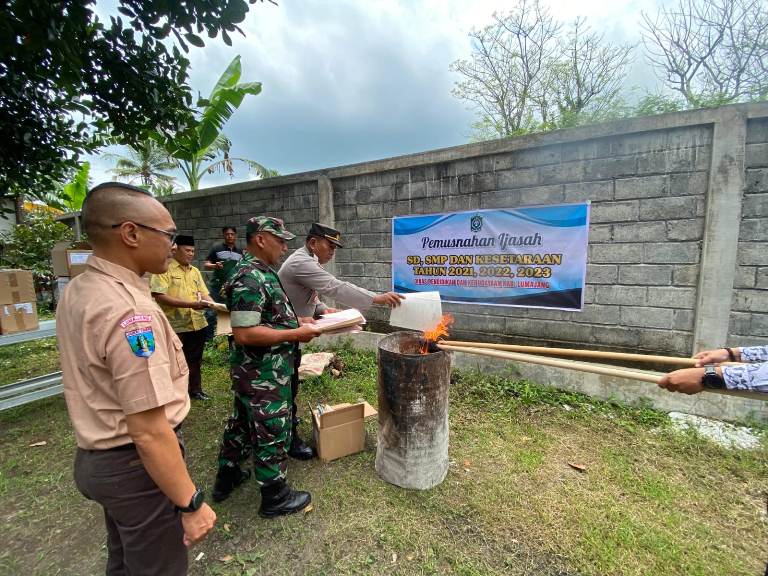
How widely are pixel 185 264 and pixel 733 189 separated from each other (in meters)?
5.73

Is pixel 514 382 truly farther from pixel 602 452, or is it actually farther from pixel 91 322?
pixel 91 322

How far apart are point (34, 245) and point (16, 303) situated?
7894 millimetres

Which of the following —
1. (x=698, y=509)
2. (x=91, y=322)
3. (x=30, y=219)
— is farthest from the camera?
(x=30, y=219)

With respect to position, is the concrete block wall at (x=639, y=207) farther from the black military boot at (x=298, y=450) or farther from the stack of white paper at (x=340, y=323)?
the black military boot at (x=298, y=450)

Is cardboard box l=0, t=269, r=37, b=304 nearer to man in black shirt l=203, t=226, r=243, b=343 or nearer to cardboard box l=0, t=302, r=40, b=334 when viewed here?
cardboard box l=0, t=302, r=40, b=334

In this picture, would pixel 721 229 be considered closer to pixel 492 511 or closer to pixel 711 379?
pixel 711 379

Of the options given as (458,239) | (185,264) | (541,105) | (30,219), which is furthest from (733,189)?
(30,219)

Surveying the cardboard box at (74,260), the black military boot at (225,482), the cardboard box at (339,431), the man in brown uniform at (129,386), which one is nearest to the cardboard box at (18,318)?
the cardboard box at (74,260)

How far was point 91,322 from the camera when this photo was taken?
42.7 inches

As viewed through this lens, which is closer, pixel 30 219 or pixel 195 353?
pixel 195 353

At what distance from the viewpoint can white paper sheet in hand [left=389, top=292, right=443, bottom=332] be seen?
278 centimetres

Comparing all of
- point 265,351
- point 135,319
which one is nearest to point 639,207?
point 265,351

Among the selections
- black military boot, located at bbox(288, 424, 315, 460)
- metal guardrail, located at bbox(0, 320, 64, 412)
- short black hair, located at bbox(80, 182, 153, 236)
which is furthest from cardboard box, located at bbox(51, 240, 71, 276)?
short black hair, located at bbox(80, 182, 153, 236)

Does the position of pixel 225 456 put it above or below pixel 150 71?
below
